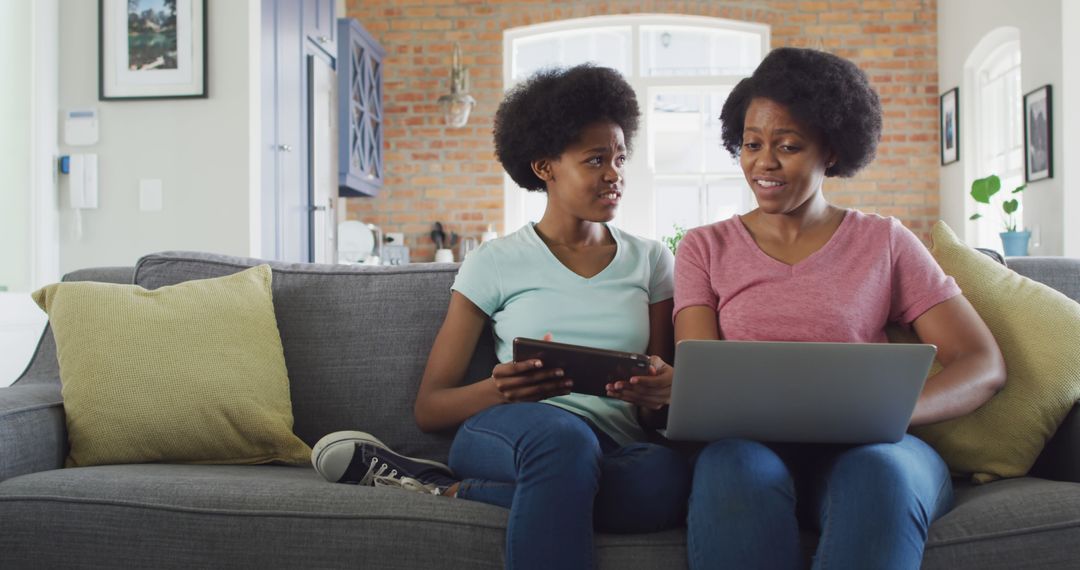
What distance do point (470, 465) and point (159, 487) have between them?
493 mm

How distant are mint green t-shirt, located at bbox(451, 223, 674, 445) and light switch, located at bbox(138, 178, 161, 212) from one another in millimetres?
2173

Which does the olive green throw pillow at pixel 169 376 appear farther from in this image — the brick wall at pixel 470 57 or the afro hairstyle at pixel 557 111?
the brick wall at pixel 470 57

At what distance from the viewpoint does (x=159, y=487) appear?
154 centimetres

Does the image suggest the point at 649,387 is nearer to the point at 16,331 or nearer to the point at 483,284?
the point at 483,284

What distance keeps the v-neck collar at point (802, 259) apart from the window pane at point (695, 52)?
16.9 feet

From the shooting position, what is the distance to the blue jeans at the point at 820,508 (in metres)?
1.26

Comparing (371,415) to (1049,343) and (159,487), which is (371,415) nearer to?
(159,487)

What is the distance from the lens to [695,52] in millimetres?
6738

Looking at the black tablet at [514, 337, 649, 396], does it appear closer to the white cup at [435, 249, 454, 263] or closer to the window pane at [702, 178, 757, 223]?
the white cup at [435, 249, 454, 263]

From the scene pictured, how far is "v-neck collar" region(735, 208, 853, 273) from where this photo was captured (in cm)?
169

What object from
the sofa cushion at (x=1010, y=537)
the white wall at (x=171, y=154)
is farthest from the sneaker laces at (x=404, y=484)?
the white wall at (x=171, y=154)

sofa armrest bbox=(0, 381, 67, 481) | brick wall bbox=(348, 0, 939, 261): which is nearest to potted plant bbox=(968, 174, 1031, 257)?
brick wall bbox=(348, 0, 939, 261)

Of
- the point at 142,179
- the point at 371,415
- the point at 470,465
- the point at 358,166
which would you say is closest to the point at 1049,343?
the point at 470,465

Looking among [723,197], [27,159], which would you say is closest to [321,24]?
[27,159]
